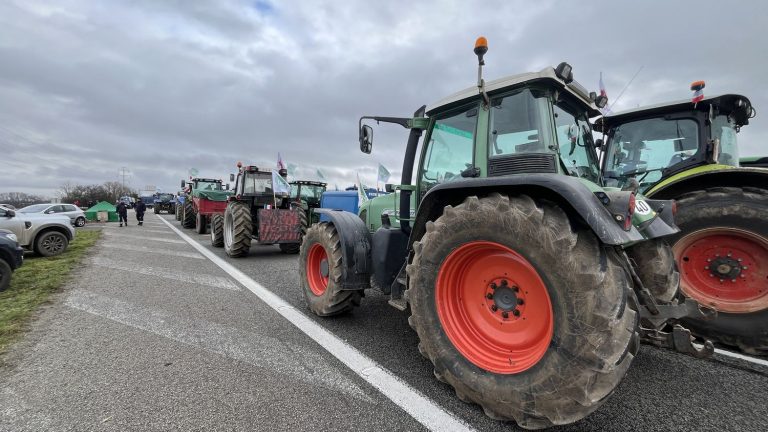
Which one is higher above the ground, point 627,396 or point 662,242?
point 662,242

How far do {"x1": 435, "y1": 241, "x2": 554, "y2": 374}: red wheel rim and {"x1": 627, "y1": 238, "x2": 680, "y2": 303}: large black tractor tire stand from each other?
3.75ft

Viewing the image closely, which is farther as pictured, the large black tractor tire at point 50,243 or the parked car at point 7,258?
the large black tractor tire at point 50,243

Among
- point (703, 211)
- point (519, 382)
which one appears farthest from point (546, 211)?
point (703, 211)

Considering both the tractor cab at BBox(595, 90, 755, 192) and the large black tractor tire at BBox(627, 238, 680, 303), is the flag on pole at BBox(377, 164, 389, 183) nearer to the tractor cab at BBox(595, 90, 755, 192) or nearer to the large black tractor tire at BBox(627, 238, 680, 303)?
the tractor cab at BBox(595, 90, 755, 192)

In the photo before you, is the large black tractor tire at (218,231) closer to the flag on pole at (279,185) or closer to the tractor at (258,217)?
the tractor at (258,217)

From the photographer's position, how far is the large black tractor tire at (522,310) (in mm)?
1657

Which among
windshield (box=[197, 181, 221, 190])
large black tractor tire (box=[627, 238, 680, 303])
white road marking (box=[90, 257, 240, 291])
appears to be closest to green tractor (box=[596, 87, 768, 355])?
large black tractor tire (box=[627, 238, 680, 303])

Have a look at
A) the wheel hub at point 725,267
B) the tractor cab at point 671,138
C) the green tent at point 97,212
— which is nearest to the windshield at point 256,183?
the tractor cab at point 671,138

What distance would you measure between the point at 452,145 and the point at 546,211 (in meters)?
1.27

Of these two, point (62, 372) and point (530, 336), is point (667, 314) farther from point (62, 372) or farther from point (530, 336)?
point (62, 372)

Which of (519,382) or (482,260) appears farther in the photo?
(482,260)

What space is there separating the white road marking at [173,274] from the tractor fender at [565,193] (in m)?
4.14

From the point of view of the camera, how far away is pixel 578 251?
5.90ft

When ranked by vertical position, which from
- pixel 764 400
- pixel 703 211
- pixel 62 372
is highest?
pixel 703 211
